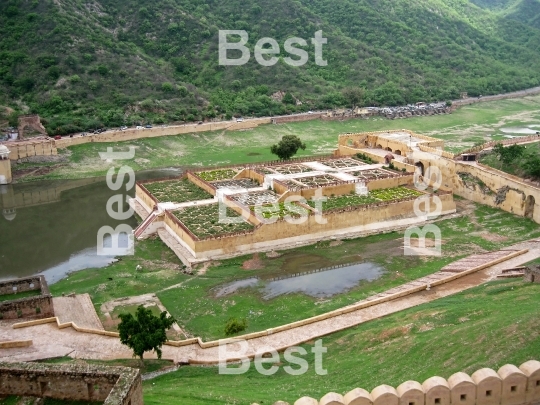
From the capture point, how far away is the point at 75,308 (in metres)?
22.8

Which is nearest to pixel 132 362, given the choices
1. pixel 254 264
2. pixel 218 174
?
pixel 254 264

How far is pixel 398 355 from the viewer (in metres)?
15.7

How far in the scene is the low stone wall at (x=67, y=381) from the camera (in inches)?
500

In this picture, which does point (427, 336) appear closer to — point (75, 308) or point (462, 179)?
point (75, 308)

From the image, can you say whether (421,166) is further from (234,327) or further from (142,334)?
(142,334)

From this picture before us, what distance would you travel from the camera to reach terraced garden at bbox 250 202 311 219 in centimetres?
3054

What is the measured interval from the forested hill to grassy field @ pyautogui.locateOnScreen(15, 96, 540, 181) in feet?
13.4

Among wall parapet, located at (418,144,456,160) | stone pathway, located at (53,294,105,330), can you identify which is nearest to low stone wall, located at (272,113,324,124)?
wall parapet, located at (418,144,456,160)

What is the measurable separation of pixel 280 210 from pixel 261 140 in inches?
955

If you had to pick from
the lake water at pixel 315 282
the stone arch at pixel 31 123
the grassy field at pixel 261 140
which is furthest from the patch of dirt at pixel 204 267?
the stone arch at pixel 31 123

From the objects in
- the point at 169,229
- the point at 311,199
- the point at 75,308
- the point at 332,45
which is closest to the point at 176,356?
the point at 75,308

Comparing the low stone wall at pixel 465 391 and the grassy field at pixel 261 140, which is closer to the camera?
the low stone wall at pixel 465 391

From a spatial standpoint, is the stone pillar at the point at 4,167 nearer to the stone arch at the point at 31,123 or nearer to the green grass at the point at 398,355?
the stone arch at the point at 31,123

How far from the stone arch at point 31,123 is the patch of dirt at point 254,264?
27.8 meters
